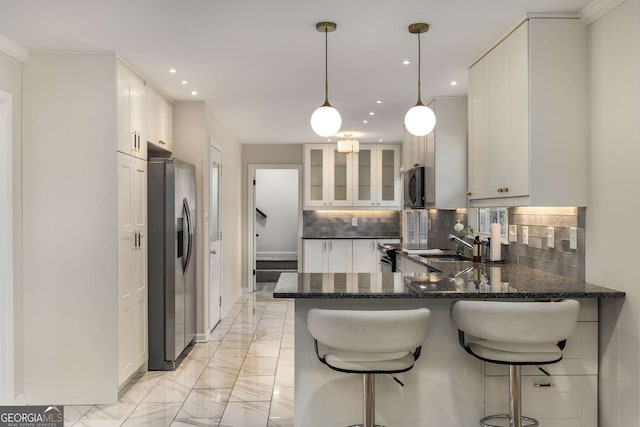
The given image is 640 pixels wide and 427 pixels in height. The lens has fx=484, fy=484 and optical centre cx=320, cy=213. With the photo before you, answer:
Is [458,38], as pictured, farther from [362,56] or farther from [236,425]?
[236,425]

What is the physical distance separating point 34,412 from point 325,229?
17.2 feet

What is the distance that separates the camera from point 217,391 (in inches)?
142

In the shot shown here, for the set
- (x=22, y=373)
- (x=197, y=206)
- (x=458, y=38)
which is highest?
(x=458, y=38)

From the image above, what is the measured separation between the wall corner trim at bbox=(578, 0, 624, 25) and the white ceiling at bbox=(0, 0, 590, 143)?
0.17ft

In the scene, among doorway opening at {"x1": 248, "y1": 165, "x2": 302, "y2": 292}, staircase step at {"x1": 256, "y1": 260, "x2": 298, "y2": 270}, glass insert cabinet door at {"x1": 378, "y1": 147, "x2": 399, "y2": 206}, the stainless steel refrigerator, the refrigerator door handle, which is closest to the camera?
the stainless steel refrigerator

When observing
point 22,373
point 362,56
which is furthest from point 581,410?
point 22,373

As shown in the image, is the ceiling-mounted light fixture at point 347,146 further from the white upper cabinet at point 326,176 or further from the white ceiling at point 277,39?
the white ceiling at point 277,39

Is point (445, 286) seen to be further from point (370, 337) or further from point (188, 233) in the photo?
point (188, 233)

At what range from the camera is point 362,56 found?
345cm

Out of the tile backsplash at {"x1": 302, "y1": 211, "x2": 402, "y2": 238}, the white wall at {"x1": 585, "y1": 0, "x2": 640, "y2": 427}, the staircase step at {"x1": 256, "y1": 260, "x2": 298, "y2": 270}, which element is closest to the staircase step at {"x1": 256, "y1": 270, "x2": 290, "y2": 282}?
the staircase step at {"x1": 256, "y1": 260, "x2": 298, "y2": 270}

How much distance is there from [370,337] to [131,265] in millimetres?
2285

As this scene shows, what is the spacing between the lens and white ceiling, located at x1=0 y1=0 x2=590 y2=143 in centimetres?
262

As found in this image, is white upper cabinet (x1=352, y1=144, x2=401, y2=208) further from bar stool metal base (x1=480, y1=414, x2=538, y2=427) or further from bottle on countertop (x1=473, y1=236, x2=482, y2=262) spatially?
bar stool metal base (x1=480, y1=414, x2=538, y2=427)

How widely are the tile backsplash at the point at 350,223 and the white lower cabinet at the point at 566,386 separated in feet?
17.4
